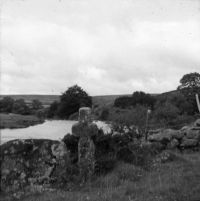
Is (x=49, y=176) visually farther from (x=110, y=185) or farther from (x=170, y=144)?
(x=170, y=144)

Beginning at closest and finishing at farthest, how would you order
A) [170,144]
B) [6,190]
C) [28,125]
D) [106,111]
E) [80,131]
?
[6,190], [80,131], [170,144], [28,125], [106,111]

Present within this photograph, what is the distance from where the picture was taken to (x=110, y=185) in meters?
8.17

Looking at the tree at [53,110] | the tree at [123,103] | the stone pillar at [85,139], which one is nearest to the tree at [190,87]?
the tree at [123,103]

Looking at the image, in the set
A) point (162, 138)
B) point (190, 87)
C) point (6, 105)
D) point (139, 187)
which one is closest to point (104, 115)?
point (190, 87)

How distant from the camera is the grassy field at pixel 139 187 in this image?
6.76 meters

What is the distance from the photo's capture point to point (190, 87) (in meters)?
32.6

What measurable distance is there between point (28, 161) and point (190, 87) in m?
26.4

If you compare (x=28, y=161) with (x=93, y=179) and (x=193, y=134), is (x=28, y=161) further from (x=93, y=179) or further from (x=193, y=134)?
(x=193, y=134)

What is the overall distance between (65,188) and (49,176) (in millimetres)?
625

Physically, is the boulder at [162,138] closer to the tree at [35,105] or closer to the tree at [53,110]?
the tree at [53,110]

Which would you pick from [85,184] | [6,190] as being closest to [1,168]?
[6,190]

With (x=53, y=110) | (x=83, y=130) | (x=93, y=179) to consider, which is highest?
(x=53, y=110)

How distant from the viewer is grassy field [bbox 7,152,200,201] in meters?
6.76

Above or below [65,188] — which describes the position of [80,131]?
above
